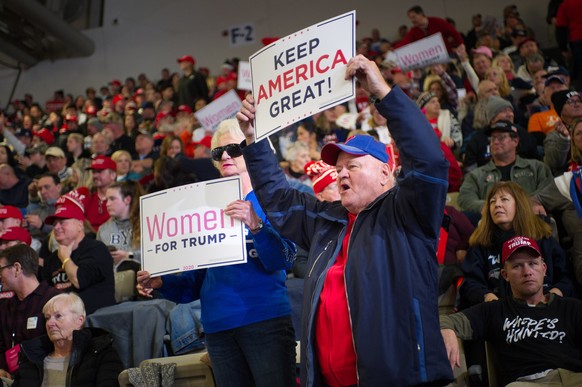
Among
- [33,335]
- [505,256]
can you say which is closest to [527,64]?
[505,256]

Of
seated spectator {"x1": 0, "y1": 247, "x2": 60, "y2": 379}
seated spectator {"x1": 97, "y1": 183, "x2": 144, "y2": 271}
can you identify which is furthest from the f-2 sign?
seated spectator {"x1": 0, "y1": 247, "x2": 60, "y2": 379}

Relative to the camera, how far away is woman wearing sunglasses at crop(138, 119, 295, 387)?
9.84 ft

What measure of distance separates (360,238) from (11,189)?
290 inches

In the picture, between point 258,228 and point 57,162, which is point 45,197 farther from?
point 258,228

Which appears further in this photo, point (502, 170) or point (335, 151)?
point (502, 170)

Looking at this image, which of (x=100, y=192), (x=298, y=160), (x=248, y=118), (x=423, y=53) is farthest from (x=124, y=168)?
(x=248, y=118)

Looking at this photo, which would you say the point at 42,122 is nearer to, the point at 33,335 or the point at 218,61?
the point at 218,61

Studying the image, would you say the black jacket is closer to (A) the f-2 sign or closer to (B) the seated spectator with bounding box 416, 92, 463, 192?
(B) the seated spectator with bounding box 416, 92, 463, 192

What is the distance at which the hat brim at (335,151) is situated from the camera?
101 inches

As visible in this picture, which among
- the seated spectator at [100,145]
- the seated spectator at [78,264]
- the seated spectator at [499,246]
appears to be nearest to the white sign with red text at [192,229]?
the seated spectator at [78,264]

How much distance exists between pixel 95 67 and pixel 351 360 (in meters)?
17.8

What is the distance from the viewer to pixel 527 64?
32.4 feet

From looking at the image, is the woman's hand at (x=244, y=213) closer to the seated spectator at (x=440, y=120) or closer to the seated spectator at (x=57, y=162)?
the seated spectator at (x=440, y=120)

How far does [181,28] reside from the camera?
59.2 feet
